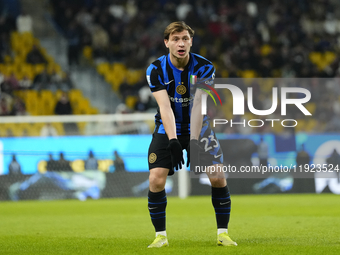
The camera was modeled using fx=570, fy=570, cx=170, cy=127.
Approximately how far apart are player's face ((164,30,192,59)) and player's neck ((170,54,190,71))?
0.28ft

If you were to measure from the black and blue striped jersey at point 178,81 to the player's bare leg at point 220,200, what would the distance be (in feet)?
1.45

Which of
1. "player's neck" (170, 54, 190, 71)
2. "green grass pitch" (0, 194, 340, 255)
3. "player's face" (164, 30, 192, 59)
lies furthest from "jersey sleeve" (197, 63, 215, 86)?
"green grass pitch" (0, 194, 340, 255)

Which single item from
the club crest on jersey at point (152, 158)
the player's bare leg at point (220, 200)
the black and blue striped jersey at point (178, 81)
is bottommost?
the player's bare leg at point (220, 200)

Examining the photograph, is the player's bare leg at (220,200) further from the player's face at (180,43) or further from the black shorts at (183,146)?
the player's face at (180,43)

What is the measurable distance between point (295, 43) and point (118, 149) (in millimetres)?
8049

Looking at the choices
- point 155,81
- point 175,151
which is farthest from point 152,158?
point 155,81

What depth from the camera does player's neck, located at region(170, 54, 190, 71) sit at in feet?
15.9

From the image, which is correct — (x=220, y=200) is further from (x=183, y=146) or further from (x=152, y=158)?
(x=152, y=158)

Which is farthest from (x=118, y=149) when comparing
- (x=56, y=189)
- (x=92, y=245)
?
(x=92, y=245)

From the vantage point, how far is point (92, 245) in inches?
202

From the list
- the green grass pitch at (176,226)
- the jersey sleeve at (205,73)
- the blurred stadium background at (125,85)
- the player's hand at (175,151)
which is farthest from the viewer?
the blurred stadium background at (125,85)

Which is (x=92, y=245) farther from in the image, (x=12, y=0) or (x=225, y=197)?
(x=12, y=0)

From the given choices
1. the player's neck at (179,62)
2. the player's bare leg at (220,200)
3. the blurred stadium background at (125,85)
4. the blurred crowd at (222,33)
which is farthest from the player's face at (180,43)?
the blurred crowd at (222,33)

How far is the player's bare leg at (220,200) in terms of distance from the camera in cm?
482
